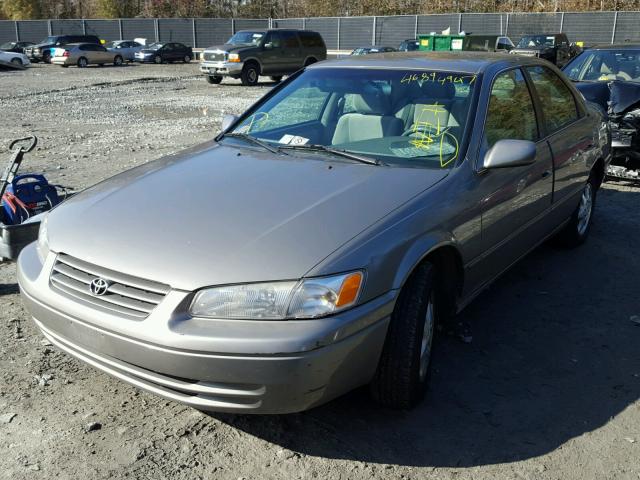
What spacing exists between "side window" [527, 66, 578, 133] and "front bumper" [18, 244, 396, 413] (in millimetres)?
2560

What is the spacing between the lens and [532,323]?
4.22 m

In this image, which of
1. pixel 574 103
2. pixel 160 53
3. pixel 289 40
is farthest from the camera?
pixel 160 53

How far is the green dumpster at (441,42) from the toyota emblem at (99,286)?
2586cm

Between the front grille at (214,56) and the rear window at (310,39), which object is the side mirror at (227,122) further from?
the rear window at (310,39)

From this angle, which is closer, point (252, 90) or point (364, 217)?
point (364, 217)

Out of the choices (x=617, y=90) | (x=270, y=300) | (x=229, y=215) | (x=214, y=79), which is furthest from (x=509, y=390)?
(x=214, y=79)

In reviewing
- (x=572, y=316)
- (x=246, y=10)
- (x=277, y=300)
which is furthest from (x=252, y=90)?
(x=246, y=10)

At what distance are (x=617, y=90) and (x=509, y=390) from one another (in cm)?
571

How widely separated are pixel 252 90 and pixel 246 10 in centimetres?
4270

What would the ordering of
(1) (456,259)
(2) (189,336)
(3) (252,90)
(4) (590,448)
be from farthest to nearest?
1. (3) (252,90)
2. (1) (456,259)
3. (4) (590,448)
4. (2) (189,336)

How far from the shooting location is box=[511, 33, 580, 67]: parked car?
82.3ft

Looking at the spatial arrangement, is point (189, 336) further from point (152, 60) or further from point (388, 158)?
point (152, 60)

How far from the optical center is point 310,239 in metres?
2.74

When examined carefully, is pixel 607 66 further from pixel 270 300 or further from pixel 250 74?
pixel 250 74
